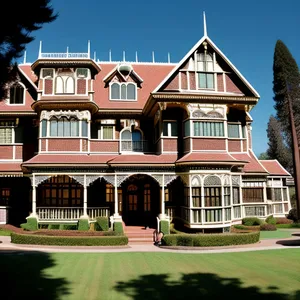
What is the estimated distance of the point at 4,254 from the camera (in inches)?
623

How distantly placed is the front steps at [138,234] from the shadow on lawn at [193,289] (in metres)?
9.54

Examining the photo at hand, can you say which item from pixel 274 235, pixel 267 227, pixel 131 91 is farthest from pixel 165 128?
pixel 267 227

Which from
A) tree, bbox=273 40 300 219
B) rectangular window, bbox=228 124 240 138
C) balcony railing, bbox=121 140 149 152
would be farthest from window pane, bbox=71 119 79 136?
tree, bbox=273 40 300 219

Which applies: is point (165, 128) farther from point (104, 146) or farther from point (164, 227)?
point (164, 227)

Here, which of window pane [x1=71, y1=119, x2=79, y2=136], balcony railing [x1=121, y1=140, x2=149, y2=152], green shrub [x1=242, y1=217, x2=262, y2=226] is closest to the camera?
window pane [x1=71, y1=119, x2=79, y2=136]

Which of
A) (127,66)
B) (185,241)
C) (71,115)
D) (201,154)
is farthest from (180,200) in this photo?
(127,66)

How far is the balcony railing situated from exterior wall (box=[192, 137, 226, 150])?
5.61 m

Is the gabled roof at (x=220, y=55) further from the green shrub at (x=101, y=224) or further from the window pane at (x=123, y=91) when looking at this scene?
the green shrub at (x=101, y=224)

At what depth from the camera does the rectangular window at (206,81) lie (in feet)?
80.8

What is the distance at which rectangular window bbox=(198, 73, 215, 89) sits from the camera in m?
24.6

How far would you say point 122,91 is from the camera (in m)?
28.8

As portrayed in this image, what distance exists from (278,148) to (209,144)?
47638 millimetres

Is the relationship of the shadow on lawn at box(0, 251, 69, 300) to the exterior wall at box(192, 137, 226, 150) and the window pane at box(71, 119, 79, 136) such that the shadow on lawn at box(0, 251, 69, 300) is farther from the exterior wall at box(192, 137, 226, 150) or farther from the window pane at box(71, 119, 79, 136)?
the exterior wall at box(192, 137, 226, 150)

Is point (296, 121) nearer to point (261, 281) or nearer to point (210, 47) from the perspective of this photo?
point (210, 47)
